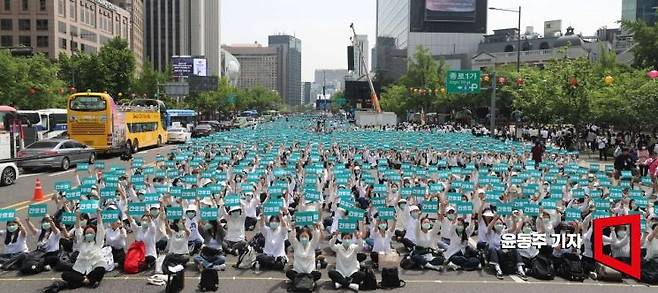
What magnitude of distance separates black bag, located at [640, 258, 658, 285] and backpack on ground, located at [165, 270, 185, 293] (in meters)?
7.94

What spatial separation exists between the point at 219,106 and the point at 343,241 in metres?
89.7

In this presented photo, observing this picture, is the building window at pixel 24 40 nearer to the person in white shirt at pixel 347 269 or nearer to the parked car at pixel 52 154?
the parked car at pixel 52 154

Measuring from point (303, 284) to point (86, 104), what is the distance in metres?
25.4

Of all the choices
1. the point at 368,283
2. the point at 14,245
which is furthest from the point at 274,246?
the point at 14,245

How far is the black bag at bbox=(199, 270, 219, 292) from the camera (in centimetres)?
1035

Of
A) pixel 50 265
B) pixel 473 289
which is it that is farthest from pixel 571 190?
pixel 50 265

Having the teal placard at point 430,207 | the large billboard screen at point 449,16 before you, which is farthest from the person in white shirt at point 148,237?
the large billboard screen at point 449,16

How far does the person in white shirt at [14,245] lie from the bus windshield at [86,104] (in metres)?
22.0

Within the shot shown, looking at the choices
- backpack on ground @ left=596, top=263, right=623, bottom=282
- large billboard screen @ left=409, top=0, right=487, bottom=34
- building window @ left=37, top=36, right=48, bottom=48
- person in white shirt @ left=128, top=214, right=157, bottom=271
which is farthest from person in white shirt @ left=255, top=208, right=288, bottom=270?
large billboard screen @ left=409, top=0, right=487, bottom=34

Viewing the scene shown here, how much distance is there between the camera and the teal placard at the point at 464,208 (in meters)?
13.2

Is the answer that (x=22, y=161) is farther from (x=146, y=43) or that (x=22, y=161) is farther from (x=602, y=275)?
(x=146, y=43)

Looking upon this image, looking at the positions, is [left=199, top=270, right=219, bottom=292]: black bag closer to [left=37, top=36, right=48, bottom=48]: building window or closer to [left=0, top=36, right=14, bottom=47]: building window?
[left=37, top=36, right=48, bottom=48]: building window

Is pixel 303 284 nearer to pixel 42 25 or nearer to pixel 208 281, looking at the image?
pixel 208 281

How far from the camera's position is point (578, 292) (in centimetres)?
1055
